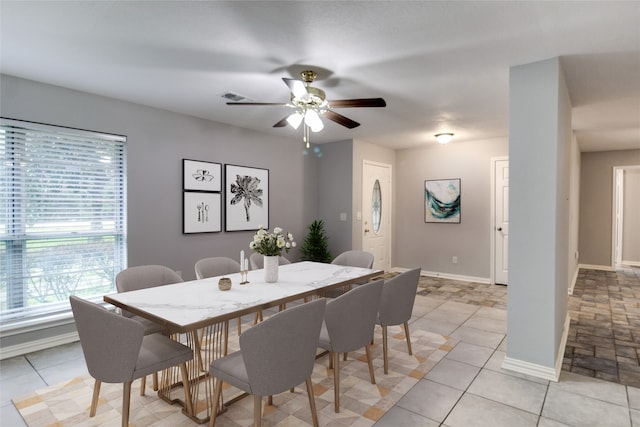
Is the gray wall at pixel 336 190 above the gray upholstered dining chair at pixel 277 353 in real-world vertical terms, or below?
above

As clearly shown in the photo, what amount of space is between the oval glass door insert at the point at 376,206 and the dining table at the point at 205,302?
3304 millimetres

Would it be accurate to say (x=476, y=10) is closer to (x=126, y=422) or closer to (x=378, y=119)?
(x=378, y=119)

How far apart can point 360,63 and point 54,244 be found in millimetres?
3199

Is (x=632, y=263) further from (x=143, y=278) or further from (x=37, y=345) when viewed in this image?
(x=37, y=345)

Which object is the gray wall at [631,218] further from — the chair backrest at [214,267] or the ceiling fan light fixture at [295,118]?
the chair backrest at [214,267]

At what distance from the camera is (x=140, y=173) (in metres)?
3.88

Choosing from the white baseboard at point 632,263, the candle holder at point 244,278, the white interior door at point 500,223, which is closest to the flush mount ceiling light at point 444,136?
the white interior door at point 500,223

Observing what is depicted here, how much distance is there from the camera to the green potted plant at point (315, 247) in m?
5.60

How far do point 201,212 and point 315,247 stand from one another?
6.26ft

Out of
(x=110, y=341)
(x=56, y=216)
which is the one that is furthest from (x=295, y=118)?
(x=56, y=216)

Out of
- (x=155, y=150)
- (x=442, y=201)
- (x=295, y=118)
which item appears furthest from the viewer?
(x=442, y=201)

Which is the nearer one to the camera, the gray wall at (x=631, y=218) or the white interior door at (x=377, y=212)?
the white interior door at (x=377, y=212)

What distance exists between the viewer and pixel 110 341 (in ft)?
5.86

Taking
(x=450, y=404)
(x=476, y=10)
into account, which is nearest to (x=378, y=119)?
(x=476, y=10)
